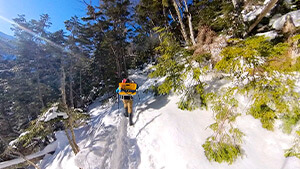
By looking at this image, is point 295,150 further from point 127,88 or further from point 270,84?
point 127,88

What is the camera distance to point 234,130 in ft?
9.04

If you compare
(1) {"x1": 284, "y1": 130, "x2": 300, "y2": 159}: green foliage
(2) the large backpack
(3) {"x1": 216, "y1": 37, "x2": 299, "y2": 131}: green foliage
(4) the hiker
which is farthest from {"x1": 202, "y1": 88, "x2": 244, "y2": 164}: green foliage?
(2) the large backpack

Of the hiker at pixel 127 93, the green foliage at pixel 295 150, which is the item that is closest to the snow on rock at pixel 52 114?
the hiker at pixel 127 93

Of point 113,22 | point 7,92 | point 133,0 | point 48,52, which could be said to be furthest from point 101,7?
point 7,92

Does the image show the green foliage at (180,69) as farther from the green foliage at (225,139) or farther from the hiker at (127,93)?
the hiker at (127,93)

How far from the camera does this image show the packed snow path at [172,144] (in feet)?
8.05

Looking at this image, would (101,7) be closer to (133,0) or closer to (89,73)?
(133,0)

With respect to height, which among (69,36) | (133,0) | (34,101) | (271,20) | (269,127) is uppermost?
(133,0)

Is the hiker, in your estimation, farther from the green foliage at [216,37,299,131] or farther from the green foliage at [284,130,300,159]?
the green foliage at [284,130,300,159]

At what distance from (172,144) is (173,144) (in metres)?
0.03

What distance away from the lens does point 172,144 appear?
11.0 feet

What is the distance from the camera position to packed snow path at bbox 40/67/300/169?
2.45 m

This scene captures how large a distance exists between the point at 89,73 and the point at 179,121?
60.5ft

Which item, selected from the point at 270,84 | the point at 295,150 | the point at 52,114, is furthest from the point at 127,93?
the point at 295,150
